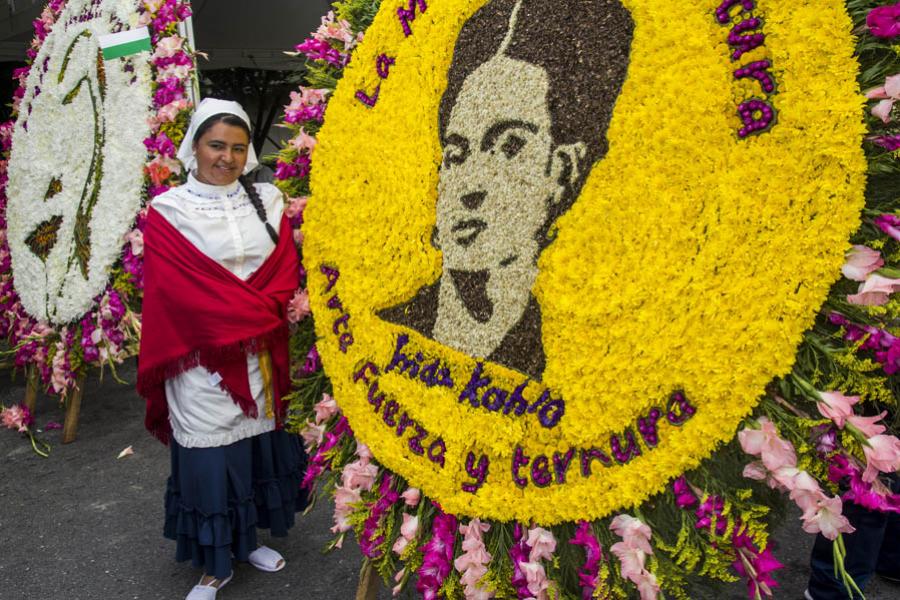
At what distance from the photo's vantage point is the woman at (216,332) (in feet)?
9.53

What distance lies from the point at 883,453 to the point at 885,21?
0.95 metres

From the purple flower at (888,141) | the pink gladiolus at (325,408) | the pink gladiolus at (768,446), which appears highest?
the purple flower at (888,141)

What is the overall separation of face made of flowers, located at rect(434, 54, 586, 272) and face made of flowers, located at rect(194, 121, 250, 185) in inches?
40.2

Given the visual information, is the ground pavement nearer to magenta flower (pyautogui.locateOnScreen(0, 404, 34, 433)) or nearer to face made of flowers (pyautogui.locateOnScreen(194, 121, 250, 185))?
magenta flower (pyautogui.locateOnScreen(0, 404, 34, 433))

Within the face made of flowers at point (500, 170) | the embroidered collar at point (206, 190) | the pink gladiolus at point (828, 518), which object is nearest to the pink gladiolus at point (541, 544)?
the pink gladiolus at point (828, 518)

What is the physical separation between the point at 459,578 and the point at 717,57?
61.7 inches

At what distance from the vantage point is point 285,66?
9.09 meters

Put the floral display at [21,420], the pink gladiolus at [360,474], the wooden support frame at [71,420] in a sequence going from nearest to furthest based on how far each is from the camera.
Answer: the pink gladiolus at [360,474]
the wooden support frame at [71,420]
the floral display at [21,420]

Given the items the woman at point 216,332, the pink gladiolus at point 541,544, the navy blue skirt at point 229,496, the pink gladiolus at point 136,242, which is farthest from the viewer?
the pink gladiolus at point 136,242

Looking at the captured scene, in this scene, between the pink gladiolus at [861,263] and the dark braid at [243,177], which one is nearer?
the pink gladiolus at [861,263]

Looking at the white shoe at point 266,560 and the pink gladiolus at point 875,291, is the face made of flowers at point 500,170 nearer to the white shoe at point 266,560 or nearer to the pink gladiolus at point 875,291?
the pink gladiolus at point 875,291

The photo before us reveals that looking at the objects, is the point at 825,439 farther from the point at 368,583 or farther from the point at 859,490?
A: the point at 368,583

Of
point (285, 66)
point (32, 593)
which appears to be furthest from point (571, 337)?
point (285, 66)

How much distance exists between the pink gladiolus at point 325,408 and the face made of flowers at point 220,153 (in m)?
1.03
